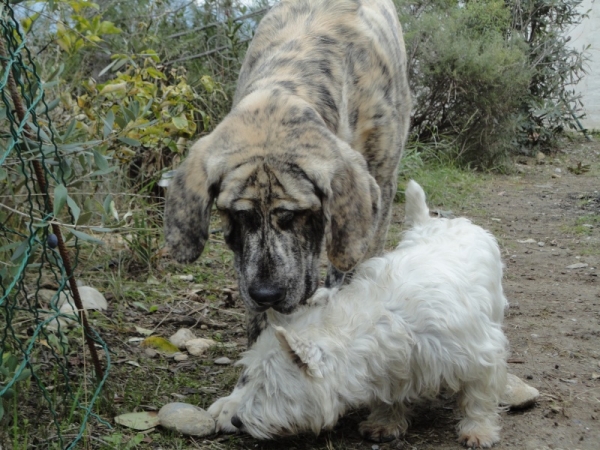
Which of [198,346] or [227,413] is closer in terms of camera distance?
[227,413]

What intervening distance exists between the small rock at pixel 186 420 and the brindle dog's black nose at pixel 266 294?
65 cm

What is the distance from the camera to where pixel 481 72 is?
9781 millimetres

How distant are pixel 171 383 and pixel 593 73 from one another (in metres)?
12.9

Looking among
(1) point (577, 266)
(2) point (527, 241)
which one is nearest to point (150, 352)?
(1) point (577, 266)

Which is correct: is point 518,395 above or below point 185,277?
below

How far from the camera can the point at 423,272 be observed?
3.56 metres

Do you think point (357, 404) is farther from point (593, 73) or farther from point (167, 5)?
point (593, 73)

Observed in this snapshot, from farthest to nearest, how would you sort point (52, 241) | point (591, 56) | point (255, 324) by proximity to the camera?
point (591, 56) < point (255, 324) < point (52, 241)

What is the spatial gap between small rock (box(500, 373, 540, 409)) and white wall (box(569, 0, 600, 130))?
11.5 m

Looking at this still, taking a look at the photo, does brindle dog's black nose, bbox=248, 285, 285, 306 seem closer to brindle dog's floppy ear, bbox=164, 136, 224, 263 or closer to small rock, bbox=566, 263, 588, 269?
brindle dog's floppy ear, bbox=164, 136, 224, 263

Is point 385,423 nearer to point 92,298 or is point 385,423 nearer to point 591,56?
point 92,298

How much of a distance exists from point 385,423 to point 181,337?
4.91 feet

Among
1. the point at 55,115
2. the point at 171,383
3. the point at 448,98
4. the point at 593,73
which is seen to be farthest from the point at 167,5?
the point at 593,73

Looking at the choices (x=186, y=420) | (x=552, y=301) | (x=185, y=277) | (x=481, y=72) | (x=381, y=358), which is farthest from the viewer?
(x=481, y=72)
